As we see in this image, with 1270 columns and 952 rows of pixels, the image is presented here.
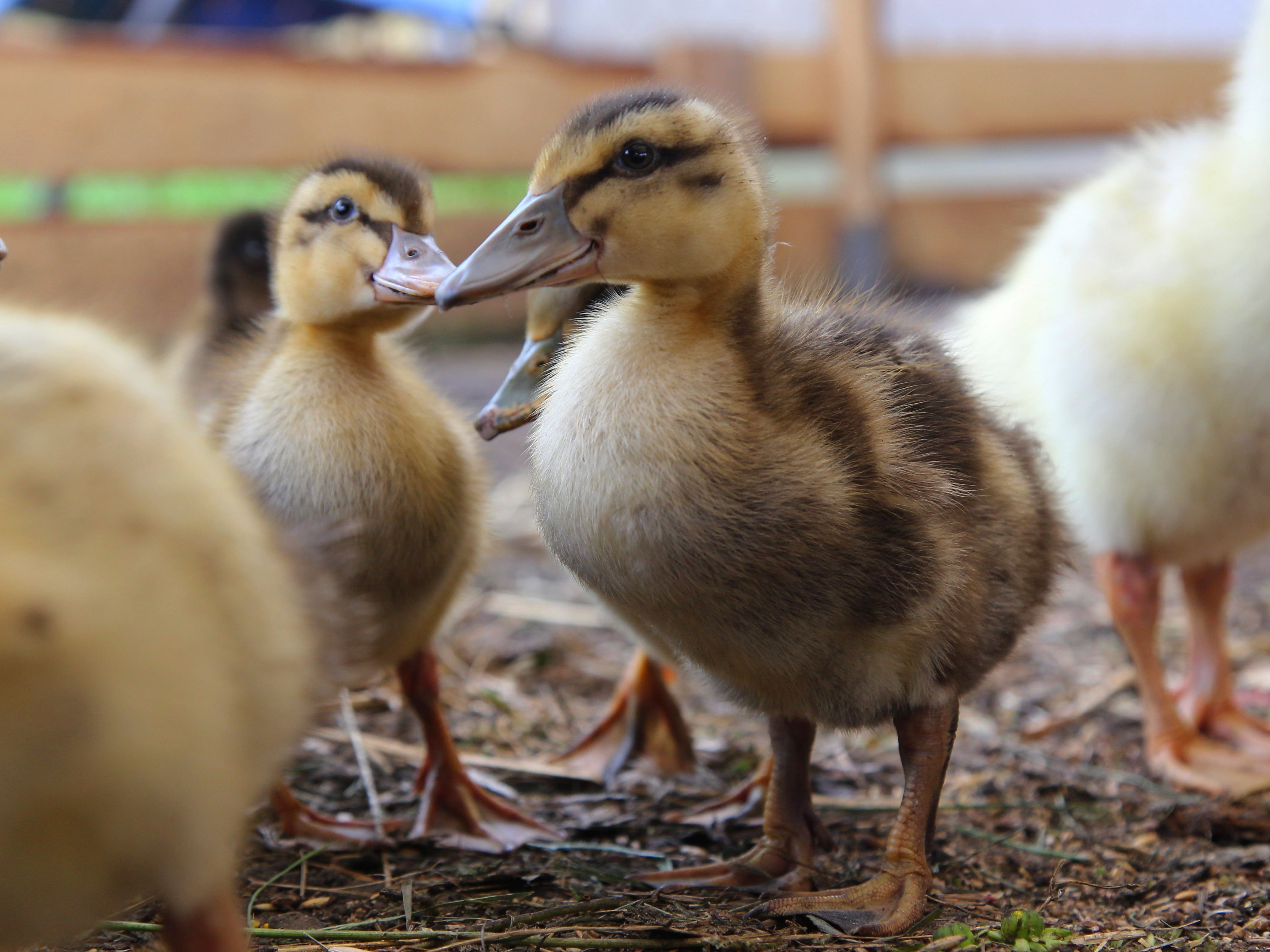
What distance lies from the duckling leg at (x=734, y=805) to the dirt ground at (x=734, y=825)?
0.03 meters

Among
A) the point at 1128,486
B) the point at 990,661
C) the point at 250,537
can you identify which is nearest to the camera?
the point at 250,537

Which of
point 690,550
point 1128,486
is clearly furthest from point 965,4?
point 690,550

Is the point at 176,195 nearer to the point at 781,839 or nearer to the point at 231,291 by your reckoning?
the point at 231,291

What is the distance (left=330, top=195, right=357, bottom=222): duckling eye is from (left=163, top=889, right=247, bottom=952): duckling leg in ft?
4.67

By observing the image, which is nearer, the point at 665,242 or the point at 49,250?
the point at 665,242

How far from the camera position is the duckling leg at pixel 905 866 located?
6.59 ft

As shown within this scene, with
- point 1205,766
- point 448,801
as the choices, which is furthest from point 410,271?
point 1205,766

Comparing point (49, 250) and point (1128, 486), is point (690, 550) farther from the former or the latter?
point (49, 250)

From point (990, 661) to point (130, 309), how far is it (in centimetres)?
482

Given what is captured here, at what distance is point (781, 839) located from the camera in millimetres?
2316

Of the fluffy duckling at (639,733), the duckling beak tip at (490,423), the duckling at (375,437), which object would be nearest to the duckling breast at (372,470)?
the duckling at (375,437)

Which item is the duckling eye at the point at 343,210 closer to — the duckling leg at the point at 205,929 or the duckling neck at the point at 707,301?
the duckling neck at the point at 707,301

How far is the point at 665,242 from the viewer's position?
203 centimetres

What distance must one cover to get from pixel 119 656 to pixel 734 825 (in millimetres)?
1701
